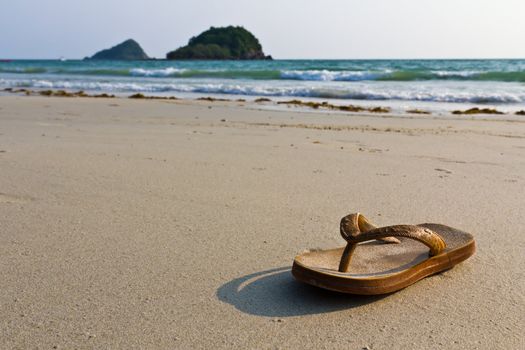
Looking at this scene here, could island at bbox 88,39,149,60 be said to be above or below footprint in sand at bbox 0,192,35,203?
above

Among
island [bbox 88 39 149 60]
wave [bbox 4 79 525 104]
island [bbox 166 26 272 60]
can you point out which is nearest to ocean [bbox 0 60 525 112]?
wave [bbox 4 79 525 104]

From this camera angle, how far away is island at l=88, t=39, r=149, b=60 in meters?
99.4

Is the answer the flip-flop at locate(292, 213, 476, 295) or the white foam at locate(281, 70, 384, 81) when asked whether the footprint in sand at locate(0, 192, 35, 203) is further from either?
the white foam at locate(281, 70, 384, 81)

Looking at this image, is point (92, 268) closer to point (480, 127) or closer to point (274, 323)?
point (274, 323)

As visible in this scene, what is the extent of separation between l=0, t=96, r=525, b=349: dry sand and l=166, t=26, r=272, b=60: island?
205ft

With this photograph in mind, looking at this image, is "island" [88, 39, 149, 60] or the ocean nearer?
the ocean

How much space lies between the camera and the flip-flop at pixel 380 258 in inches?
55.4

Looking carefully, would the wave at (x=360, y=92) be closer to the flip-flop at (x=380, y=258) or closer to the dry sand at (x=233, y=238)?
the dry sand at (x=233, y=238)

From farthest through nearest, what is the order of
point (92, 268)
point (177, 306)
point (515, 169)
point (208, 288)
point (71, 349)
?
point (515, 169)
point (92, 268)
point (208, 288)
point (177, 306)
point (71, 349)

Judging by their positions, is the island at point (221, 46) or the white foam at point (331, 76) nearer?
the white foam at point (331, 76)

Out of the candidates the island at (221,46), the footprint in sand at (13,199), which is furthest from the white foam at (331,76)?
the island at (221,46)

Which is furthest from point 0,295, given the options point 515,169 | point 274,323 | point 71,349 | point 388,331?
point 515,169

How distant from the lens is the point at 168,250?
184cm

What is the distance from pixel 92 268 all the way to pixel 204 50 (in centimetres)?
6561
